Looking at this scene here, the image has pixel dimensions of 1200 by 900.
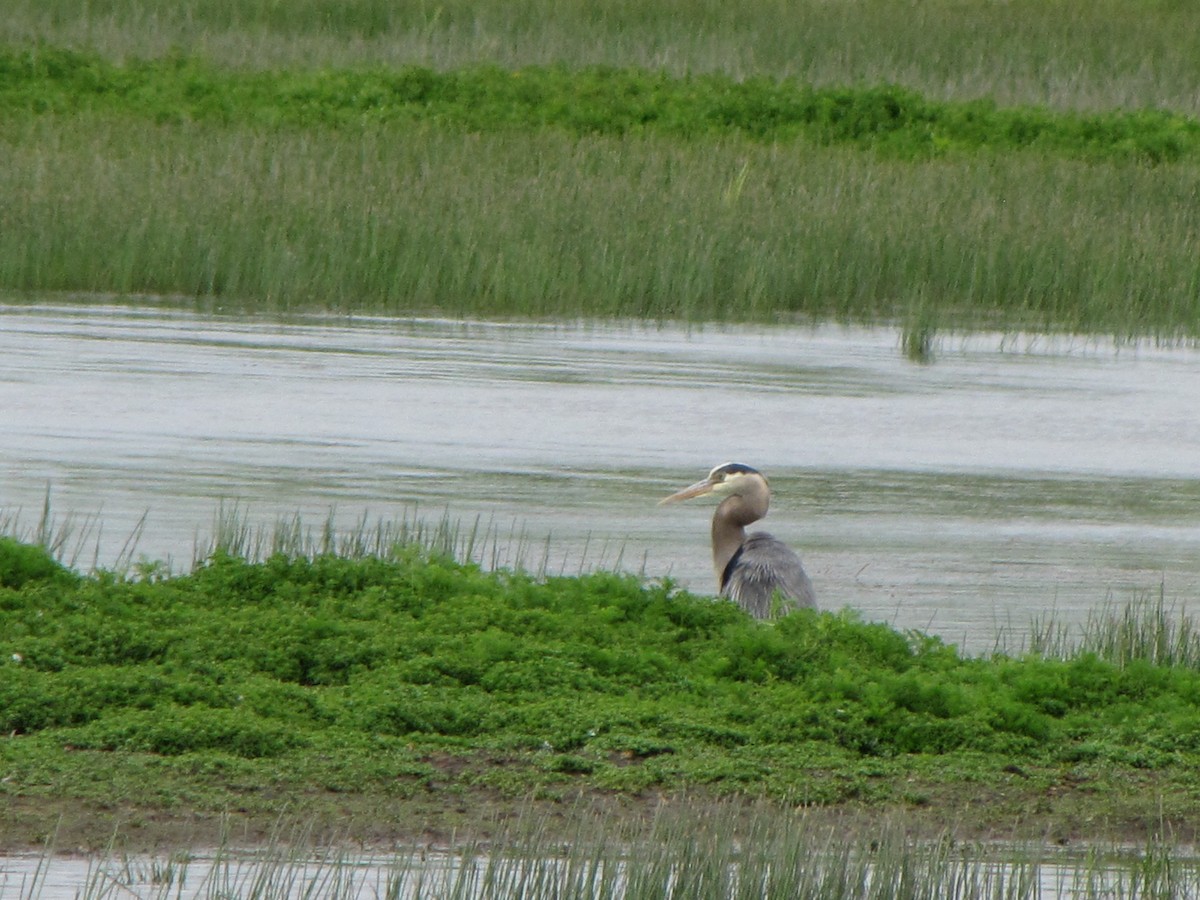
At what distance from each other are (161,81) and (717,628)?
1896 cm

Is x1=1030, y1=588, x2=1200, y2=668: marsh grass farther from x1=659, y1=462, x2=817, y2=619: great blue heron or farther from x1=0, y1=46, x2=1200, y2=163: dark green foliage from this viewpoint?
x1=0, y1=46, x2=1200, y2=163: dark green foliage

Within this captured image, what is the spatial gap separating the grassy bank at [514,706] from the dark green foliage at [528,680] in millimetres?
10

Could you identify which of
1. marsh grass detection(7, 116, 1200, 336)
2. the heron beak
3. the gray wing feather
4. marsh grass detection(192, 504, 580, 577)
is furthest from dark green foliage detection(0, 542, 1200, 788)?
marsh grass detection(7, 116, 1200, 336)

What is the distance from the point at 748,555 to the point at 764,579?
23 cm

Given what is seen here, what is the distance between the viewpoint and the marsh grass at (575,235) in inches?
720

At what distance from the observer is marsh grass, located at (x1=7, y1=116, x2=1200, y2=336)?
18.3 meters

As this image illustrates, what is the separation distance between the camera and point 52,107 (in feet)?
80.4

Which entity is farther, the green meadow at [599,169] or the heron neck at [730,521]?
the green meadow at [599,169]

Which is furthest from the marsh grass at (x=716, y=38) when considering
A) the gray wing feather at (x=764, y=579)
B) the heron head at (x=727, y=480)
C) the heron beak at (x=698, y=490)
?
the gray wing feather at (x=764, y=579)

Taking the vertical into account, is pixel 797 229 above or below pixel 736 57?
below

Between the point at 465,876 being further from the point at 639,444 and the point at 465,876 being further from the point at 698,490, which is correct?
the point at 639,444

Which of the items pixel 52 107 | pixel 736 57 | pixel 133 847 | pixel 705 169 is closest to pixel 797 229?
pixel 705 169

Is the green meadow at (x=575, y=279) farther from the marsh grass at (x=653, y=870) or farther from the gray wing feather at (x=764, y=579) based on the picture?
the gray wing feather at (x=764, y=579)

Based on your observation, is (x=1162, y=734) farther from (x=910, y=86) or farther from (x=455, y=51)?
(x=455, y=51)
